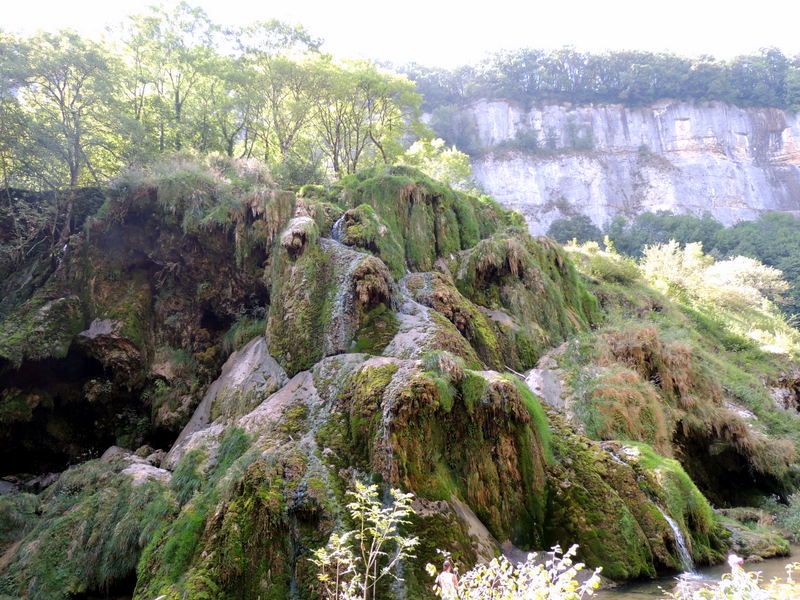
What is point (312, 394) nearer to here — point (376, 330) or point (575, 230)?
point (376, 330)

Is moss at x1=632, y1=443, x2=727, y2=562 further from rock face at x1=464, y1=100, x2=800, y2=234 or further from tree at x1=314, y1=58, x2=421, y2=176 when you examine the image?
rock face at x1=464, y1=100, x2=800, y2=234

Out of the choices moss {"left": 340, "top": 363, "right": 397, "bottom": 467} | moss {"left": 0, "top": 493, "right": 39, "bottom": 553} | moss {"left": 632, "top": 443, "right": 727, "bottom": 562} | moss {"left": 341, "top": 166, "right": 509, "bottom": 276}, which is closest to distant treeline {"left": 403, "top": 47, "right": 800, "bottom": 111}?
moss {"left": 341, "top": 166, "right": 509, "bottom": 276}

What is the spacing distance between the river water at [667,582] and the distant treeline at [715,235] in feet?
129

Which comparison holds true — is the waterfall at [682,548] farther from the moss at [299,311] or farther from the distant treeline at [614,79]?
the distant treeline at [614,79]

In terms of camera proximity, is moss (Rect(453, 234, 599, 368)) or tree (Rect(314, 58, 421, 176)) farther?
tree (Rect(314, 58, 421, 176))

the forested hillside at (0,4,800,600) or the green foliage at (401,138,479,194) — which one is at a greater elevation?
the green foliage at (401,138,479,194)

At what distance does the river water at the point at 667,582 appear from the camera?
5.73 m

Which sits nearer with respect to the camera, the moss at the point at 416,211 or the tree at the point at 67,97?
the moss at the point at 416,211

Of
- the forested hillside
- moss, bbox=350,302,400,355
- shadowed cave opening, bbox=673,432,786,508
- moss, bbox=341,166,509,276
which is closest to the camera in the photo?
the forested hillside

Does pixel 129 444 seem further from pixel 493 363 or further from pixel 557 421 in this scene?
pixel 557 421

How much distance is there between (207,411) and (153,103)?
15447 mm

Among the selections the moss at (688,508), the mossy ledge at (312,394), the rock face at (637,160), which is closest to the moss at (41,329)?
the mossy ledge at (312,394)

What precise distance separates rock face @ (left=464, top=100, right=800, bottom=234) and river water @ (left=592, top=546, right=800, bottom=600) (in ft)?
180

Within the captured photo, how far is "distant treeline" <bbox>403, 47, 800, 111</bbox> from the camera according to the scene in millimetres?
64562
